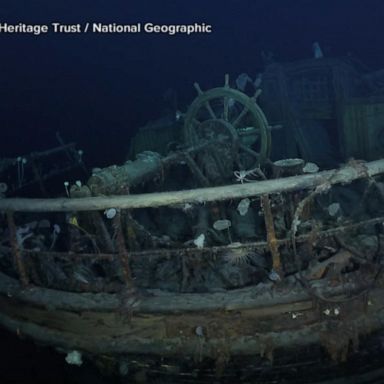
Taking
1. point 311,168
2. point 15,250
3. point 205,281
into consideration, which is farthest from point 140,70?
point 15,250

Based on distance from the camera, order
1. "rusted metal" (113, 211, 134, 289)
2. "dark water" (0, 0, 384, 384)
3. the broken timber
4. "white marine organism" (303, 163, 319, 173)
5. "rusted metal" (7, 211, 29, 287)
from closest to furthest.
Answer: the broken timber → "rusted metal" (113, 211, 134, 289) → "rusted metal" (7, 211, 29, 287) → "white marine organism" (303, 163, 319, 173) → "dark water" (0, 0, 384, 384)

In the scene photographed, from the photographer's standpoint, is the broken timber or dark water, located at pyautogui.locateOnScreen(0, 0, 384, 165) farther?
dark water, located at pyautogui.locateOnScreen(0, 0, 384, 165)

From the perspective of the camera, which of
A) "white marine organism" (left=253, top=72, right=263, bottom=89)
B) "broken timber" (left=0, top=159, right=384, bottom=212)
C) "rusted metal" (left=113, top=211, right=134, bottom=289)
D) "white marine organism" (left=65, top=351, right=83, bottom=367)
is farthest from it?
"white marine organism" (left=253, top=72, right=263, bottom=89)

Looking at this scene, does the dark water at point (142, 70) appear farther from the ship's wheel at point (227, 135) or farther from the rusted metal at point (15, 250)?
the rusted metal at point (15, 250)

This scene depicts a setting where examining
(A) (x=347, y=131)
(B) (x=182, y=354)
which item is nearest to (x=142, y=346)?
(B) (x=182, y=354)

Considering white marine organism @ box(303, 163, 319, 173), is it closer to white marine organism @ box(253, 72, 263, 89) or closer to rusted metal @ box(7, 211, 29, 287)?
rusted metal @ box(7, 211, 29, 287)

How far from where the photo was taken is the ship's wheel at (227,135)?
5020mm

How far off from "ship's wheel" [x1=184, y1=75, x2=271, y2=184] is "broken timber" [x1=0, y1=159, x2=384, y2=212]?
2.22m

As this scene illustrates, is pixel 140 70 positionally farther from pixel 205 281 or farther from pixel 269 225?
pixel 269 225

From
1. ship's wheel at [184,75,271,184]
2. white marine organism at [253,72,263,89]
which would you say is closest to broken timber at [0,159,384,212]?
ship's wheel at [184,75,271,184]

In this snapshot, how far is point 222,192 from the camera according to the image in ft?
8.99

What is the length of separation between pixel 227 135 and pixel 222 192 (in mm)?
2491

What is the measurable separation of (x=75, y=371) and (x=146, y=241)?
58.5 inches

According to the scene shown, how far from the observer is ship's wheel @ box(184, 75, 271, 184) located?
5.02m
